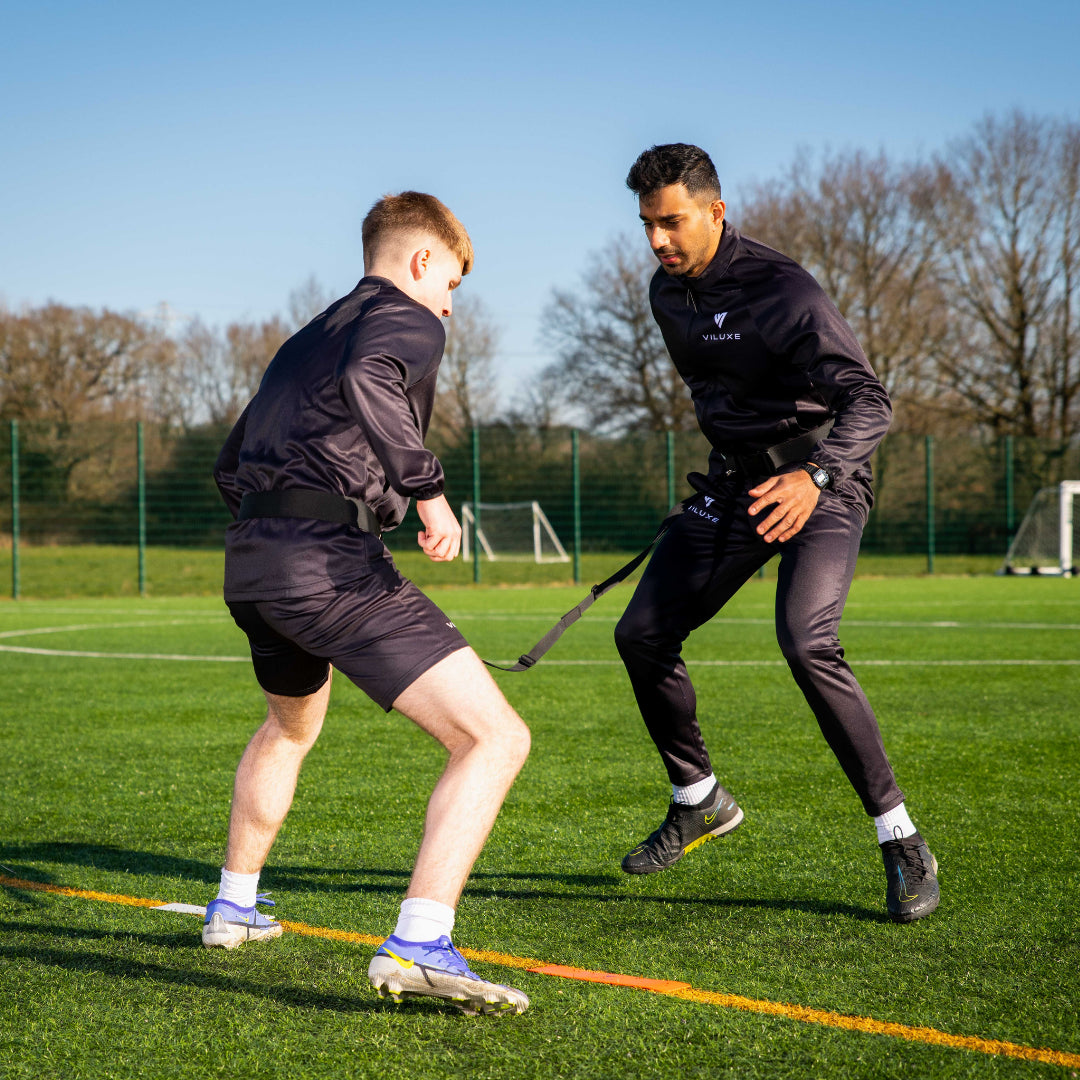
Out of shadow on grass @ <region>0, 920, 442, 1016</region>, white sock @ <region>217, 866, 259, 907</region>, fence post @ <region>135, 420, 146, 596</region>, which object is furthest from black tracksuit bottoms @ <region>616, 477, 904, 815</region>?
fence post @ <region>135, 420, 146, 596</region>

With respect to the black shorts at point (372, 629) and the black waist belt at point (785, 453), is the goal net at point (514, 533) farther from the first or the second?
the black shorts at point (372, 629)

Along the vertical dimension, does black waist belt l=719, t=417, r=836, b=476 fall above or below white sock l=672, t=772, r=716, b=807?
above

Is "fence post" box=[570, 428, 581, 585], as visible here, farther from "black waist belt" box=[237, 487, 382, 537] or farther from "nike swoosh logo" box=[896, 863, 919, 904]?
"black waist belt" box=[237, 487, 382, 537]

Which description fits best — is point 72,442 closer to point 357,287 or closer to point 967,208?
point 357,287

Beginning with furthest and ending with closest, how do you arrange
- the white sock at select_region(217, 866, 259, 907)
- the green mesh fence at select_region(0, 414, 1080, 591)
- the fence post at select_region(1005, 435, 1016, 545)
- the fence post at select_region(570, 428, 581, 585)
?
the fence post at select_region(1005, 435, 1016, 545)
the fence post at select_region(570, 428, 581, 585)
the green mesh fence at select_region(0, 414, 1080, 591)
the white sock at select_region(217, 866, 259, 907)

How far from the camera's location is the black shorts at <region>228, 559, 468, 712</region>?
9.98ft

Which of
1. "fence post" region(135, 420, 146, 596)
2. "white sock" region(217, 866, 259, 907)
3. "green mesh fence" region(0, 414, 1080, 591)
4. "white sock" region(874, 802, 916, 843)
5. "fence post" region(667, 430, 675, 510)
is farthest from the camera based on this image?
"fence post" region(667, 430, 675, 510)

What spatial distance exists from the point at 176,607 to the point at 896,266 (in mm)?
27878

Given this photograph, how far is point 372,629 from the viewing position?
305 centimetres

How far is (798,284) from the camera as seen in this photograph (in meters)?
4.21

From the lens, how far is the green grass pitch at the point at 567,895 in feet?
9.07

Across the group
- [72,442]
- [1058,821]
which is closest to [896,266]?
[72,442]

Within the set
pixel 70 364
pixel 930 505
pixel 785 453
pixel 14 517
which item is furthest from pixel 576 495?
pixel 70 364

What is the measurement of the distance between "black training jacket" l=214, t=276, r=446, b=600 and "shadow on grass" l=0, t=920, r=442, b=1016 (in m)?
0.96
